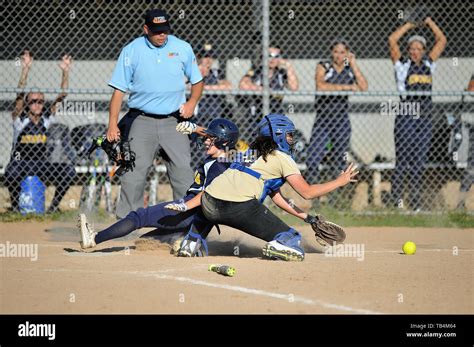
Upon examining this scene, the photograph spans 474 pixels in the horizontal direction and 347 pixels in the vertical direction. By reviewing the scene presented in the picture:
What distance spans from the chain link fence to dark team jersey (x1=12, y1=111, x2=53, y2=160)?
0.02m

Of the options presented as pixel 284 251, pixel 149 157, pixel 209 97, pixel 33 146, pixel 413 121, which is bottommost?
pixel 284 251

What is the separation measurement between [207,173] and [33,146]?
13.0ft

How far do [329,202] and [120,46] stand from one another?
4.25 meters

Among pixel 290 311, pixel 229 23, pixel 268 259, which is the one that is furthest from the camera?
pixel 229 23

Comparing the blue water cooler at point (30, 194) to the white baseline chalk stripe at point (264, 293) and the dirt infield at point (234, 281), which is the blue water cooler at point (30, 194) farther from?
the white baseline chalk stripe at point (264, 293)

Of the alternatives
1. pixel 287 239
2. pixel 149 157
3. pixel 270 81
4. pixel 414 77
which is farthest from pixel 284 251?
pixel 414 77

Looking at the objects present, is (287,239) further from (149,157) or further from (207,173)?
(149,157)

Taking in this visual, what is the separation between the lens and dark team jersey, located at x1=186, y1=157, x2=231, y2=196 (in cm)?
764

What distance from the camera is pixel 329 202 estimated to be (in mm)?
11242

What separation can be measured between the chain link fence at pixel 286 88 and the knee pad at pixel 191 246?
3180 mm

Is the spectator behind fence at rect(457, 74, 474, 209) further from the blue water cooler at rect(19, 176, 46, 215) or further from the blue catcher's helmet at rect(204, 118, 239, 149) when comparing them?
the blue water cooler at rect(19, 176, 46, 215)

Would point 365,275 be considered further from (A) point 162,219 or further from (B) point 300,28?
(B) point 300,28

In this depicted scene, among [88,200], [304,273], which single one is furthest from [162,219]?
[88,200]

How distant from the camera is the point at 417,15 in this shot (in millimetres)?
11984
